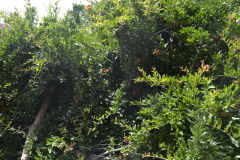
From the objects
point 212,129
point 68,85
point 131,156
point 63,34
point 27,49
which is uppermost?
point 63,34

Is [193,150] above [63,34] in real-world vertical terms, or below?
below

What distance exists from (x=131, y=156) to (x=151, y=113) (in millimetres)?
460

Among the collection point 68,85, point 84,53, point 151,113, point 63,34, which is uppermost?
point 63,34

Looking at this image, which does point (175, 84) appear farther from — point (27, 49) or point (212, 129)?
→ point (27, 49)

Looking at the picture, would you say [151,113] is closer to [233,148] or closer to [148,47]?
[233,148]

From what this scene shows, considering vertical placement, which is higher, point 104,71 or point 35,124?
point 104,71

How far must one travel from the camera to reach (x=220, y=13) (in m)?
2.08

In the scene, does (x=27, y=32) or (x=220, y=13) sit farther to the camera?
(x=27, y=32)

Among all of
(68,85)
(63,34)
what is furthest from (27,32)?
(68,85)

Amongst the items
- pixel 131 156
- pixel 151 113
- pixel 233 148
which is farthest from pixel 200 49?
pixel 131 156

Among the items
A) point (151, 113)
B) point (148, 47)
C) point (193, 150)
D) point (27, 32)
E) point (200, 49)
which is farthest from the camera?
point (27, 32)

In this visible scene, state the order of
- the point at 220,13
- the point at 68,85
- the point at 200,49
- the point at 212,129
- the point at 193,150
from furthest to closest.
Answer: the point at 68,85
the point at 220,13
the point at 200,49
the point at 212,129
the point at 193,150

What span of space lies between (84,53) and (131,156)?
130 cm

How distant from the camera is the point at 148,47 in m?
2.23
